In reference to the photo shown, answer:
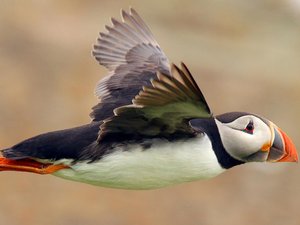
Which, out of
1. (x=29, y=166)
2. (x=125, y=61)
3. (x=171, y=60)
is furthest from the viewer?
(x=171, y=60)

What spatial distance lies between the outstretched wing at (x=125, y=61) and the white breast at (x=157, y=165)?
0.53m

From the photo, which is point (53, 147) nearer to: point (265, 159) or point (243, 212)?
point (265, 159)

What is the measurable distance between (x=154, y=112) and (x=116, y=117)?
0.83 ft

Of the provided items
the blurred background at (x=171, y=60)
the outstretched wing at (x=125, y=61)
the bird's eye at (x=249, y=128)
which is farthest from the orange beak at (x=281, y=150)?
the blurred background at (x=171, y=60)

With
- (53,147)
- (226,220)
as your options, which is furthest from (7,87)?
(53,147)

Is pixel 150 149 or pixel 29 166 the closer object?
pixel 150 149

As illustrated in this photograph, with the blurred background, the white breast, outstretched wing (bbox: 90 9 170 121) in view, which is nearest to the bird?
the white breast

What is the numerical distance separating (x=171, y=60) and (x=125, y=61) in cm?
715

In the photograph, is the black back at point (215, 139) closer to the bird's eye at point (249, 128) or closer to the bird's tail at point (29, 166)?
the bird's eye at point (249, 128)

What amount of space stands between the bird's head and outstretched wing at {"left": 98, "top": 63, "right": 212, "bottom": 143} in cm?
24

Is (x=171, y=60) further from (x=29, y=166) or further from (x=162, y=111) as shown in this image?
(x=162, y=111)

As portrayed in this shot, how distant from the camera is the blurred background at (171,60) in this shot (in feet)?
42.3

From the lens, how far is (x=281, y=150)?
6.53 meters

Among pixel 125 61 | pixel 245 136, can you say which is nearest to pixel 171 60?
pixel 125 61
